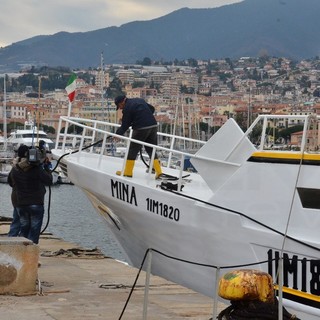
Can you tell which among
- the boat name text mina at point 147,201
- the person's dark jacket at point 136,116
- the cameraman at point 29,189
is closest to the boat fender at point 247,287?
the boat name text mina at point 147,201

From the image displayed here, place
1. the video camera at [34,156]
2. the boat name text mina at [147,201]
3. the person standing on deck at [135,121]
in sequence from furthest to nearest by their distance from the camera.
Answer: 1. the person standing on deck at [135,121]
2. the video camera at [34,156]
3. the boat name text mina at [147,201]

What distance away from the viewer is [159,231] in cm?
1094

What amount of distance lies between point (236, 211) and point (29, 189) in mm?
2786

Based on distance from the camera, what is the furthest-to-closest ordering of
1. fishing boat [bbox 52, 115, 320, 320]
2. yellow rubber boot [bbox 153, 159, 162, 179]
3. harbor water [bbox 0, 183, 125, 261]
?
harbor water [bbox 0, 183, 125, 261], yellow rubber boot [bbox 153, 159, 162, 179], fishing boat [bbox 52, 115, 320, 320]

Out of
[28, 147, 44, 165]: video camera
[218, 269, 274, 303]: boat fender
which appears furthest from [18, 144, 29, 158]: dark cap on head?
[218, 269, 274, 303]: boat fender

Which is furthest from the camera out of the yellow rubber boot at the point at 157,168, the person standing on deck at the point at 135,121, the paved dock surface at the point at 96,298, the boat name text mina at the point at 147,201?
the yellow rubber boot at the point at 157,168

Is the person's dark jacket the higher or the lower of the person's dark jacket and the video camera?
the higher

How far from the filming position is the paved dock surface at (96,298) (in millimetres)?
8531

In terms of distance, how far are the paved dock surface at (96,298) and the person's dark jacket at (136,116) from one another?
186 centimetres

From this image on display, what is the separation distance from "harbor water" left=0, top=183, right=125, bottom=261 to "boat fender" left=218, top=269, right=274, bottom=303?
13000 mm

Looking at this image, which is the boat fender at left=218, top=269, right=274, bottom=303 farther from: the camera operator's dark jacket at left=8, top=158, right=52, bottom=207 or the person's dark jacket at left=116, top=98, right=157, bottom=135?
the person's dark jacket at left=116, top=98, right=157, bottom=135

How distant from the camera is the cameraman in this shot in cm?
1109

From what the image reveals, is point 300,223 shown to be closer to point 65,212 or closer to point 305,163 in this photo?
point 305,163

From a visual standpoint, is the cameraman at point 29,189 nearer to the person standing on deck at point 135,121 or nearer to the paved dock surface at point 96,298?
the paved dock surface at point 96,298
